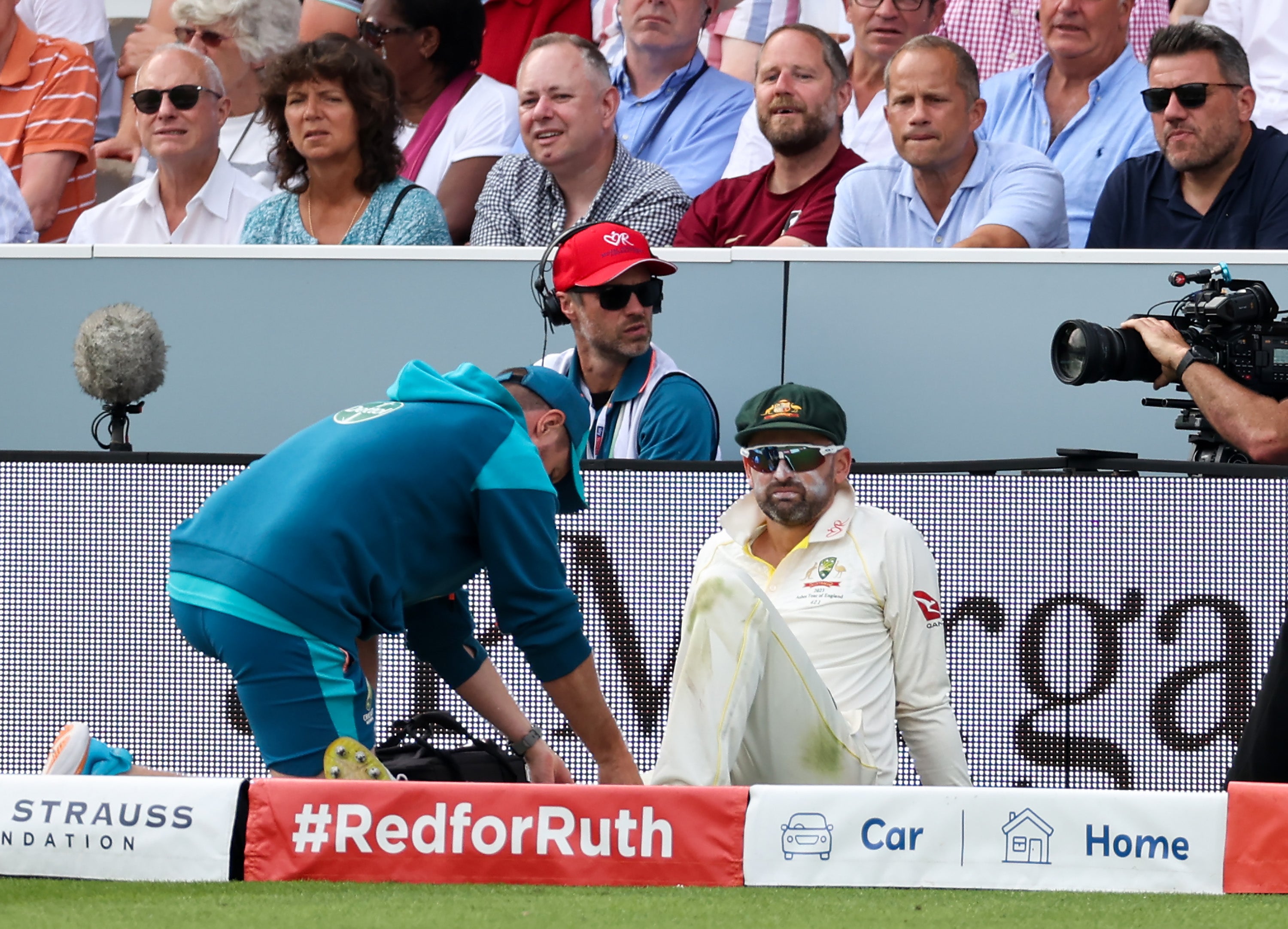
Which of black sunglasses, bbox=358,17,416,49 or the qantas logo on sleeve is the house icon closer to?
the qantas logo on sleeve

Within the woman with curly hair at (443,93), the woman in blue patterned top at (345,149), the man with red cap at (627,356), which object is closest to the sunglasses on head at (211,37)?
the woman with curly hair at (443,93)

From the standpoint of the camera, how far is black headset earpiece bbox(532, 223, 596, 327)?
586 centimetres

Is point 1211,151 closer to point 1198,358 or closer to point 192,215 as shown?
point 1198,358

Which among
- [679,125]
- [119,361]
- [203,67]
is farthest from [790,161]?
[119,361]

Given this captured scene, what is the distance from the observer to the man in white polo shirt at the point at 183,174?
7.33m

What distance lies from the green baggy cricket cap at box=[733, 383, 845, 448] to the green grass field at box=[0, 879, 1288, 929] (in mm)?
1651

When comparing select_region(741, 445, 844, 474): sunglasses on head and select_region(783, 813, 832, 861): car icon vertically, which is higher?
select_region(741, 445, 844, 474): sunglasses on head

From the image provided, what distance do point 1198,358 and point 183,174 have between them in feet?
13.9

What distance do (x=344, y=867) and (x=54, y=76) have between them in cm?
568

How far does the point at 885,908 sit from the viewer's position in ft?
11.0

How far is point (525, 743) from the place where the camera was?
4.41 m

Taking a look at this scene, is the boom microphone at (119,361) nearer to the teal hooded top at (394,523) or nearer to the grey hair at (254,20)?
the grey hair at (254,20)

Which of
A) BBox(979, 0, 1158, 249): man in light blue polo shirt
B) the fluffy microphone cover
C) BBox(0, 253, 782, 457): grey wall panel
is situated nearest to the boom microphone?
the fluffy microphone cover

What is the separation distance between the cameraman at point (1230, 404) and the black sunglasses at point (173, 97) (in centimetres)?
406
